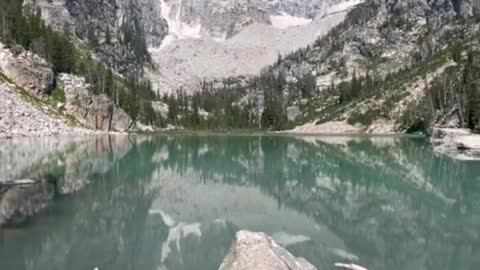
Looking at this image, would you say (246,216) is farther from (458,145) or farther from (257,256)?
(458,145)

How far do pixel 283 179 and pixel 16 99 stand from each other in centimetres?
8156

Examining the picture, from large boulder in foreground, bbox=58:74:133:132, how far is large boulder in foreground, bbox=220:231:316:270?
121459 millimetres

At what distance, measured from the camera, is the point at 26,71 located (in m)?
126

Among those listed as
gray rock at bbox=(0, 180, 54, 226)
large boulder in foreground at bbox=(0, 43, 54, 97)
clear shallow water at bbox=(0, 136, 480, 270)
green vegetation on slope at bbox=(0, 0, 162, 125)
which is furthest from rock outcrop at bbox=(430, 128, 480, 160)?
green vegetation on slope at bbox=(0, 0, 162, 125)

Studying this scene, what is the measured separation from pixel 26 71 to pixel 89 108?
A: 696 inches

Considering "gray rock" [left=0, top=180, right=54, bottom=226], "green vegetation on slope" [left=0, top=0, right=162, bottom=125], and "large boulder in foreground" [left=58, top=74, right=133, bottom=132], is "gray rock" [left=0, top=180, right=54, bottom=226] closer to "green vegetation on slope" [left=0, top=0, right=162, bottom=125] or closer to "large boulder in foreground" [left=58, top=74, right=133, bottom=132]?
"large boulder in foreground" [left=58, top=74, right=133, bottom=132]

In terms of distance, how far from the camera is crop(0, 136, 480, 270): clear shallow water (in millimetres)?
21438

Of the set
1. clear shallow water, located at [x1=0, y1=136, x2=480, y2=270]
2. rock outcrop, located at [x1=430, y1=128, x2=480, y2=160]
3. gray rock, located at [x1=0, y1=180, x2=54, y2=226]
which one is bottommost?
clear shallow water, located at [x1=0, y1=136, x2=480, y2=270]

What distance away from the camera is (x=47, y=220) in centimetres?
2680

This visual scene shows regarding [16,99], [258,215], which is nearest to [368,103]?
[16,99]

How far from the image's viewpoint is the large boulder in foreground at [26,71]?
125m

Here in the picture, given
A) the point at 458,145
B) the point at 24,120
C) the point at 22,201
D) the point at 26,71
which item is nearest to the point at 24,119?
the point at 24,120

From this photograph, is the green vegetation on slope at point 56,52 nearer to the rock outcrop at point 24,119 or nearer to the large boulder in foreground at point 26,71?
the large boulder in foreground at point 26,71

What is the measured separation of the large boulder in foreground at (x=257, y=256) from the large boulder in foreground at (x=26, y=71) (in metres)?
119
